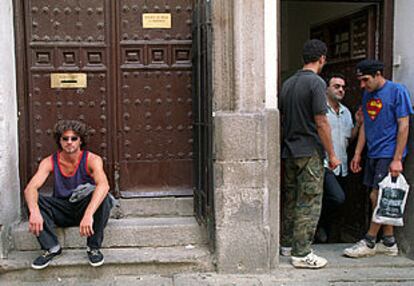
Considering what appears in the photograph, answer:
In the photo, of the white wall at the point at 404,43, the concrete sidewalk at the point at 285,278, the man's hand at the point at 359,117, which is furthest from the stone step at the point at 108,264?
the white wall at the point at 404,43

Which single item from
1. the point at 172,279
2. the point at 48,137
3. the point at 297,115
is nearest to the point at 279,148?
the point at 297,115

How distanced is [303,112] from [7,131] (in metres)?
2.56

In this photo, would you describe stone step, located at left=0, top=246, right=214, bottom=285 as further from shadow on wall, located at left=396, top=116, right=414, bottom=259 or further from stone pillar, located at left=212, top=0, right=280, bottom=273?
shadow on wall, located at left=396, top=116, right=414, bottom=259

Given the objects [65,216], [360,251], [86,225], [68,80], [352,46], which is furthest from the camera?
[352,46]

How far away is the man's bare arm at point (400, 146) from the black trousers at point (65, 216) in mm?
2508

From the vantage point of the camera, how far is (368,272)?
482cm

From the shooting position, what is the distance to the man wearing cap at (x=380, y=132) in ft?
16.0

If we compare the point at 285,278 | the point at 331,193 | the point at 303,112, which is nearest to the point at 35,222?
the point at 285,278

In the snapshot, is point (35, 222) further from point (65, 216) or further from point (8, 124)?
point (8, 124)

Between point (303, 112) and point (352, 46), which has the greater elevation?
point (352, 46)

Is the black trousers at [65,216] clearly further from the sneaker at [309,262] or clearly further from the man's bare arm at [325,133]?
the man's bare arm at [325,133]

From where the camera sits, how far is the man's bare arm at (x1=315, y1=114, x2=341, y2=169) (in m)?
4.61

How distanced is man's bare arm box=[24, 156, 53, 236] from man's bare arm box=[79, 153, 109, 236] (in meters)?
0.34

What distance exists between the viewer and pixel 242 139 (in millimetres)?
4656
